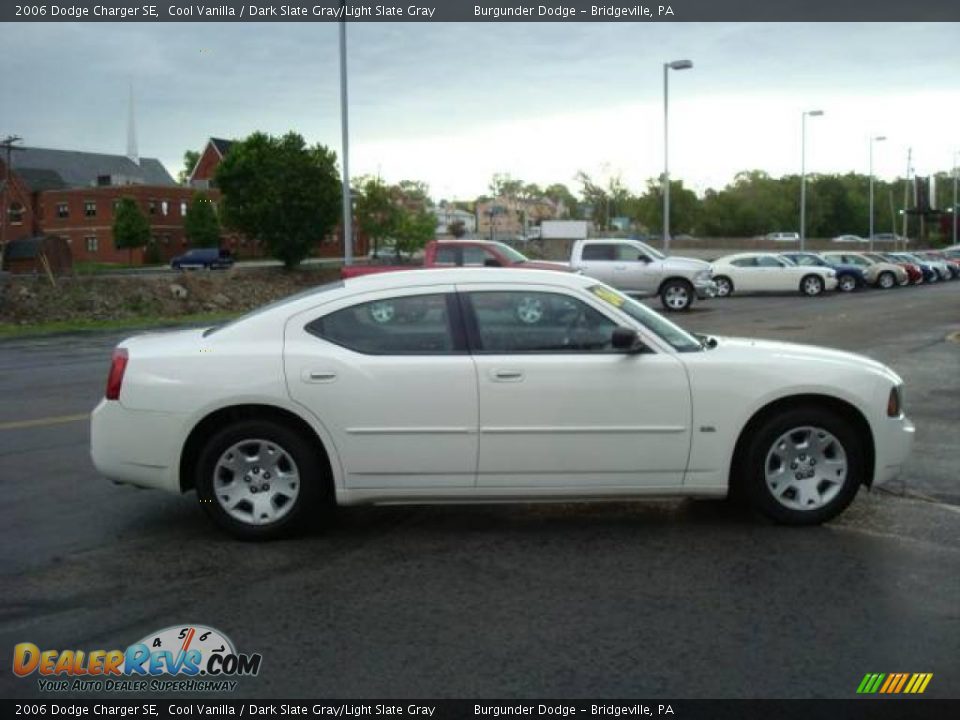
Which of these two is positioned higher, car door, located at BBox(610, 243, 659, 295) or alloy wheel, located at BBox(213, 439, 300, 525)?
car door, located at BBox(610, 243, 659, 295)

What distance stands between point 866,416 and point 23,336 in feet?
72.9

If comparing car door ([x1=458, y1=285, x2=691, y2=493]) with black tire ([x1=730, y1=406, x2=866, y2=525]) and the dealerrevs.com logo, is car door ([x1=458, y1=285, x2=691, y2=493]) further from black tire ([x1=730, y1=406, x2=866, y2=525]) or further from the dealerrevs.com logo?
the dealerrevs.com logo

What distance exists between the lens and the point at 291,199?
54.6 meters

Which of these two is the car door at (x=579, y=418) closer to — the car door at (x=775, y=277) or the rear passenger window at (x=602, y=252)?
the rear passenger window at (x=602, y=252)

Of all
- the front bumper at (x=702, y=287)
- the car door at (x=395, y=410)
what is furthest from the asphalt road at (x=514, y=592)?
the front bumper at (x=702, y=287)

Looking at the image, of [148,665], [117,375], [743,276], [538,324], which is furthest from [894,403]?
[743,276]

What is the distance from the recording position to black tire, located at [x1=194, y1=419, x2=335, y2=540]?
19.2 ft

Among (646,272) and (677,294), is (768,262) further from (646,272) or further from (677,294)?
(646,272)

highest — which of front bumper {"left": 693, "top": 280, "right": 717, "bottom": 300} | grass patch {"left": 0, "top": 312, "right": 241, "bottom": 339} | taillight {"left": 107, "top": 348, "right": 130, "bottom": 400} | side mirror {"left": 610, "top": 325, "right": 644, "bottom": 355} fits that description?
front bumper {"left": 693, "top": 280, "right": 717, "bottom": 300}

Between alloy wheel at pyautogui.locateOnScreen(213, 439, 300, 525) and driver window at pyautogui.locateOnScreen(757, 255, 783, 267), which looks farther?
driver window at pyautogui.locateOnScreen(757, 255, 783, 267)

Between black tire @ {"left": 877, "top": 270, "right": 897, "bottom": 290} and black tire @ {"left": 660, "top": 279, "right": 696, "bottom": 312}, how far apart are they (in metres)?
17.3

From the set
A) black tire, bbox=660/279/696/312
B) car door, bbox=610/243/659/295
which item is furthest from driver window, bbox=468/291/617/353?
black tire, bbox=660/279/696/312

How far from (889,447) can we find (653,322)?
5.07 ft

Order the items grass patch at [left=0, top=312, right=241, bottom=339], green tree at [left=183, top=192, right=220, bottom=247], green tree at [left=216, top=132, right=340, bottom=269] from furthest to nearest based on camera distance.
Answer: green tree at [left=183, top=192, right=220, bottom=247], green tree at [left=216, top=132, right=340, bottom=269], grass patch at [left=0, top=312, right=241, bottom=339]
